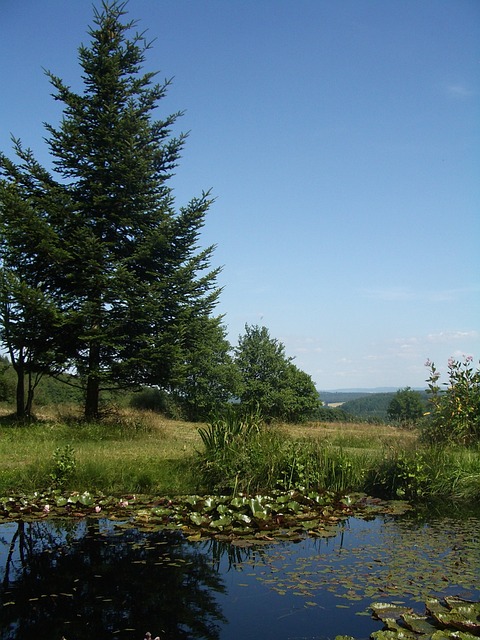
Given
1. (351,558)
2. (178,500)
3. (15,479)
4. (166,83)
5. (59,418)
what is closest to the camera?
(351,558)

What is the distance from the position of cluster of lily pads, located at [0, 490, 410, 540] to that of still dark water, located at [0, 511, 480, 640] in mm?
191

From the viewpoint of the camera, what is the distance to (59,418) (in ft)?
45.8

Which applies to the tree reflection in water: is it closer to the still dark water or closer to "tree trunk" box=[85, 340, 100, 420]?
the still dark water

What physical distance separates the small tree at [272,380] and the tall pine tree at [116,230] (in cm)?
1277

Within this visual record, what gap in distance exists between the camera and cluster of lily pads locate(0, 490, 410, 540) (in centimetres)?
598

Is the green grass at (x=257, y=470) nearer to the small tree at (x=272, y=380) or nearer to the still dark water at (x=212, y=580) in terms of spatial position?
the still dark water at (x=212, y=580)

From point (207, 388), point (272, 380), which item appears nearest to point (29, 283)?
point (207, 388)

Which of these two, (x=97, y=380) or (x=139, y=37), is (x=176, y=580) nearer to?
(x=97, y=380)

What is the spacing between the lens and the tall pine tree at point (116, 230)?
42.8ft

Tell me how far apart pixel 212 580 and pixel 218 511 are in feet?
5.22

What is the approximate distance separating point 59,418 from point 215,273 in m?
5.65

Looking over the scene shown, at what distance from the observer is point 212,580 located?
4688 millimetres

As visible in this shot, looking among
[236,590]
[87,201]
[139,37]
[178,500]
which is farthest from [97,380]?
[236,590]

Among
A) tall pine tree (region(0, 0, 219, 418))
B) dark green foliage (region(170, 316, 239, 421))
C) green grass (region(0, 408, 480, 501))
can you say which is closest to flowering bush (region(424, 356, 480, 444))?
green grass (region(0, 408, 480, 501))
